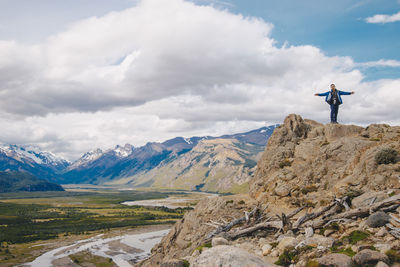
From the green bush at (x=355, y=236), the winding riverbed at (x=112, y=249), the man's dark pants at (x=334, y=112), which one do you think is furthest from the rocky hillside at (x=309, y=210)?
the winding riverbed at (x=112, y=249)

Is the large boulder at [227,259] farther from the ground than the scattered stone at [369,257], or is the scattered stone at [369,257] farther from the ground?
the scattered stone at [369,257]

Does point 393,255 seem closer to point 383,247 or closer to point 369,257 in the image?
point 383,247

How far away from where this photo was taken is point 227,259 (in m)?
16.0

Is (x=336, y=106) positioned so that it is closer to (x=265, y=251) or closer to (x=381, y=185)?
(x=381, y=185)

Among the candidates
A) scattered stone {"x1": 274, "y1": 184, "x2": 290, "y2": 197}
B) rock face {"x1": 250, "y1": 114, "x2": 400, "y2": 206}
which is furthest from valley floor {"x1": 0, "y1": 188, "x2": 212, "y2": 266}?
scattered stone {"x1": 274, "y1": 184, "x2": 290, "y2": 197}

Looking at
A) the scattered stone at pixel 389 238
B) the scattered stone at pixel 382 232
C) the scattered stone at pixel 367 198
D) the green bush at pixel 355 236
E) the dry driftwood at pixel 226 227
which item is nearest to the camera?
the scattered stone at pixel 389 238

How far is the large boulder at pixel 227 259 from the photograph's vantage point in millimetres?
15789

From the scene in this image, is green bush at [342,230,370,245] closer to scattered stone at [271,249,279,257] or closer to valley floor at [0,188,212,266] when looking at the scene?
scattered stone at [271,249,279,257]

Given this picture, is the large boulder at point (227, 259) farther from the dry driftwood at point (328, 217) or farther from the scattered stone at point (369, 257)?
the dry driftwood at point (328, 217)

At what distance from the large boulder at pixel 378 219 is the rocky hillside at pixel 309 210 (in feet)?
0.10

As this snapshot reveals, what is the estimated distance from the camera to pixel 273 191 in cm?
4025

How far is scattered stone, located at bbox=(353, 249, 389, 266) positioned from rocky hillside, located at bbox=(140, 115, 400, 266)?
5cm

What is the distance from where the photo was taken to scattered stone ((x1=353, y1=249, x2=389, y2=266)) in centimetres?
1518

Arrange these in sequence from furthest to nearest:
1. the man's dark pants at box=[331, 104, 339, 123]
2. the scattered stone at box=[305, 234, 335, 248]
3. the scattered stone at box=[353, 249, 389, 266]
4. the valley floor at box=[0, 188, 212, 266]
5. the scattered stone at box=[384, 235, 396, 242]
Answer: the valley floor at box=[0, 188, 212, 266] → the man's dark pants at box=[331, 104, 339, 123] → the scattered stone at box=[305, 234, 335, 248] → the scattered stone at box=[384, 235, 396, 242] → the scattered stone at box=[353, 249, 389, 266]
